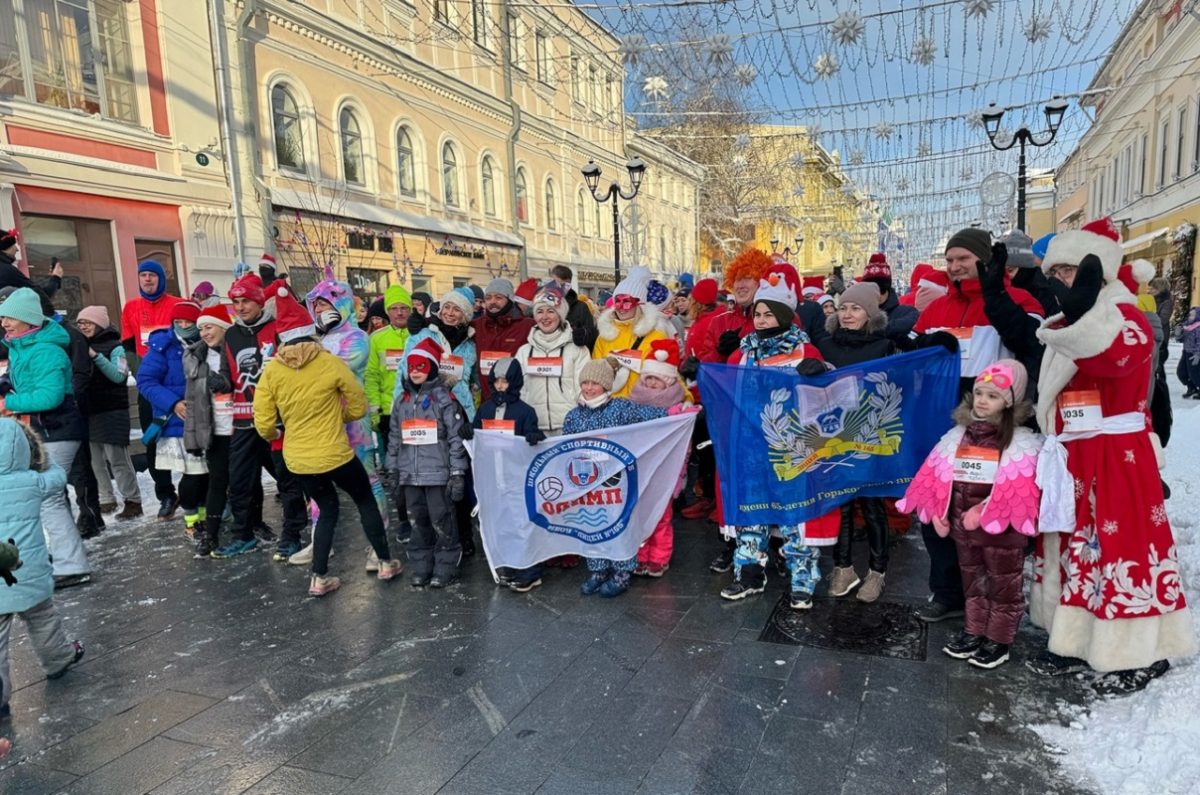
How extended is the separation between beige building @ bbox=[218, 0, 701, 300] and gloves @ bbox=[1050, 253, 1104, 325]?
24.8ft

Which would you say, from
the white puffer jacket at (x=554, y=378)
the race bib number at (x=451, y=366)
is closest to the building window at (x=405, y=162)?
the race bib number at (x=451, y=366)

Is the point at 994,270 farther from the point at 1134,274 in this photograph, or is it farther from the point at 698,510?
the point at 698,510

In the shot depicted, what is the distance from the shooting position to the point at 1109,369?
9.50 ft

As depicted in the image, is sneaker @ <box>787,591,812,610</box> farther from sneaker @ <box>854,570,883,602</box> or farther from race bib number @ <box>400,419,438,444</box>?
race bib number @ <box>400,419,438,444</box>

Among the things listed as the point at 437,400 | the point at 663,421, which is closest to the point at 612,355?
the point at 663,421

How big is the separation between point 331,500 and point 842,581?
3.39m

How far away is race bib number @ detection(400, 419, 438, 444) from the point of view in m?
4.53

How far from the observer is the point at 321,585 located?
15.1ft

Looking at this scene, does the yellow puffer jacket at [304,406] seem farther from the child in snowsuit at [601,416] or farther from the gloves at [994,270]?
the gloves at [994,270]

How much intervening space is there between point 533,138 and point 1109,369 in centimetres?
2249

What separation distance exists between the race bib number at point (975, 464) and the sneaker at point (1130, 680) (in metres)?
0.98

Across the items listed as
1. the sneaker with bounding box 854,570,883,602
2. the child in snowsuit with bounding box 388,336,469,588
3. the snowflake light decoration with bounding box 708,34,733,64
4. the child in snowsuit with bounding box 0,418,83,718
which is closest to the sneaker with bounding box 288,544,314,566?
the child in snowsuit with bounding box 388,336,469,588

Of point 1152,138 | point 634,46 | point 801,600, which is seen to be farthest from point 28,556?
point 1152,138

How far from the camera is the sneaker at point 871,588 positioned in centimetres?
409
